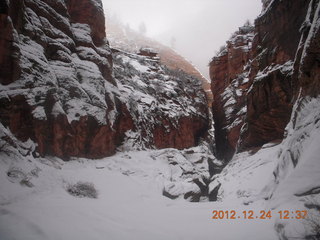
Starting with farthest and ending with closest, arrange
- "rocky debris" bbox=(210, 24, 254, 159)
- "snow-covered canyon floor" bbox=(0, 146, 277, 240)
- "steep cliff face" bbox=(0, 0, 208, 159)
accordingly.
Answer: "rocky debris" bbox=(210, 24, 254, 159), "steep cliff face" bbox=(0, 0, 208, 159), "snow-covered canyon floor" bbox=(0, 146, 277, 240)

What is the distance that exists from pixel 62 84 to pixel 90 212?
1043cm

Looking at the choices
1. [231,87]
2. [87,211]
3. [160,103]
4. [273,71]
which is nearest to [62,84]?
[87,211]

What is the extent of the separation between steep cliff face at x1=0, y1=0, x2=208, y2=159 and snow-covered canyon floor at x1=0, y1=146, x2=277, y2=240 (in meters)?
1.88

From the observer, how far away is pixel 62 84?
53.6ft

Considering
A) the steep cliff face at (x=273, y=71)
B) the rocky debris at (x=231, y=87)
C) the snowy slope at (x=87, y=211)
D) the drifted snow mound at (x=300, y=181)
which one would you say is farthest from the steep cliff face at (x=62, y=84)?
the drifted snow mound at (x=300, y=181)

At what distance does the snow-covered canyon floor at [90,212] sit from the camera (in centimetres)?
620

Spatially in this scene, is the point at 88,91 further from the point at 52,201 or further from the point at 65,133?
the point at 52,201

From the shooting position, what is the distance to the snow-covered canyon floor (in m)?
6.20

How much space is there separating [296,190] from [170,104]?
76.9ft

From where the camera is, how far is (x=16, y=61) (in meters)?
12.4

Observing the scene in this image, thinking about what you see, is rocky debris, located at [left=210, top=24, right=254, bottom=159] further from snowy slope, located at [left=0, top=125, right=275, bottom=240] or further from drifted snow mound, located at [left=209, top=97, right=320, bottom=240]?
drifted snow mound, located at [left=209, top=97, right=320, bottom=240]

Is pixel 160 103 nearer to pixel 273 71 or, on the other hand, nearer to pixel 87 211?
pixel 273 71

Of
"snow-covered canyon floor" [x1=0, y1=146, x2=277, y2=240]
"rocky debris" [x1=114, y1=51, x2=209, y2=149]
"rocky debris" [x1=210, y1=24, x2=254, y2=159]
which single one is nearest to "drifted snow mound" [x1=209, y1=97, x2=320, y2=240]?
"snow-covered canyon floor" [x1=0, y1=146, x2=277, y2=240]

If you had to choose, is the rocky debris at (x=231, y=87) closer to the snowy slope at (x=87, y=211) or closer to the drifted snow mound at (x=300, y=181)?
the snowy slope at (x=87, y=211)
